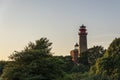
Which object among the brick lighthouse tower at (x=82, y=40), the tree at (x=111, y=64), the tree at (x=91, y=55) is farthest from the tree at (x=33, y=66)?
the brick lighthouse tower at (x=82, y=40)

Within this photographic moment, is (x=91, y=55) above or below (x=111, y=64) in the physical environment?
above

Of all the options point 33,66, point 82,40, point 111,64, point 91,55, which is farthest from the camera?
point 82,40

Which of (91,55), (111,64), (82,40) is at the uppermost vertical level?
(82,40)

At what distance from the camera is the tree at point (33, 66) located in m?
33.6

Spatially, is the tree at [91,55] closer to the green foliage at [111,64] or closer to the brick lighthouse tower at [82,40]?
the brick lighthouse tower at [82,40]

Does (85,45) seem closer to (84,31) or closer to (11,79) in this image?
(84,31)

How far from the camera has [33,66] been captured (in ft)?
110

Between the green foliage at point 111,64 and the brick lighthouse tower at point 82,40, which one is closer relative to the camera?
the green foliage at point 111,64

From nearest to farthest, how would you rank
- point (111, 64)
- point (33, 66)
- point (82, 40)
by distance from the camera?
point (33, 66), point (111, 64), point (82, 40)

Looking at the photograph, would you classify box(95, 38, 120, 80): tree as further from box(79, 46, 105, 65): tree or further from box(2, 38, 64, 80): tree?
box(79, 46, 105, 65): tree

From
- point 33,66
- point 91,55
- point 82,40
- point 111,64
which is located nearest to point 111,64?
point 111,64

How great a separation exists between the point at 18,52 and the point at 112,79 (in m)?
14.7

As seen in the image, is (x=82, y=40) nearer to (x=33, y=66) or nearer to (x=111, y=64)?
(x=111, y=64)

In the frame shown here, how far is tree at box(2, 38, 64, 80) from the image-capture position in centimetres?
3362
